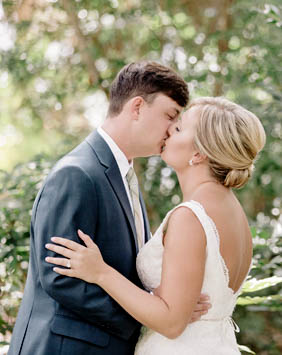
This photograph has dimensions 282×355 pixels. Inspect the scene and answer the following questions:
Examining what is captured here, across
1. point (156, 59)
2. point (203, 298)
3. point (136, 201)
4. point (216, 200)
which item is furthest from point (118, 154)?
point (156, 59)

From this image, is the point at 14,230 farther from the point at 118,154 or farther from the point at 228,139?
the point at 228,139

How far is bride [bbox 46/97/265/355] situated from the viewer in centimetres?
200

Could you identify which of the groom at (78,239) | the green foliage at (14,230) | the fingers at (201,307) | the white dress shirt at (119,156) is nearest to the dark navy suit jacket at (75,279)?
the groom at (78,239)

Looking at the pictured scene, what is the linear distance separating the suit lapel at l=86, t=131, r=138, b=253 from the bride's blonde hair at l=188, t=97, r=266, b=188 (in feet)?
1.10

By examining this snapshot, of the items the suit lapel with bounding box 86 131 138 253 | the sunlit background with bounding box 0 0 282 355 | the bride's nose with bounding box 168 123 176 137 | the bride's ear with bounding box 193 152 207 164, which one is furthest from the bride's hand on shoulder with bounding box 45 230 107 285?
the sunlit background with bounding box 0 0 282 355

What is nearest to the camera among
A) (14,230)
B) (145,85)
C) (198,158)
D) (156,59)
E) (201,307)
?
(201,307)

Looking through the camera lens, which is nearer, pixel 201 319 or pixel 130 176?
pixel 201 319

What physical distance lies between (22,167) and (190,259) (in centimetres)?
193

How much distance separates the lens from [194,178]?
7.43 ft

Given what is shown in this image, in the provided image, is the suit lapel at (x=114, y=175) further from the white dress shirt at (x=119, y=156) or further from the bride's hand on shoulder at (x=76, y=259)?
the bride's hand on shoulder at (x=76, y=259)

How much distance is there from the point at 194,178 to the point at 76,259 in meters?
0.59

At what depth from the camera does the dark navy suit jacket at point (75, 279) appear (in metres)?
2.01

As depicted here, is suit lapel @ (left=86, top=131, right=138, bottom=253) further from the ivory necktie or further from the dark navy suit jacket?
the ivory necktie

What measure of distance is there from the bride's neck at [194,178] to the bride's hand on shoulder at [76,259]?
1.53 ft
